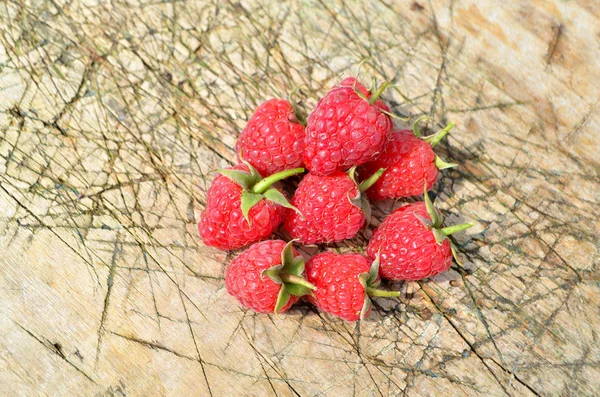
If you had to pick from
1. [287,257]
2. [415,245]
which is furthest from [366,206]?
[287,257]

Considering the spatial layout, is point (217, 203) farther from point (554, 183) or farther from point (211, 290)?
point (554, 183)

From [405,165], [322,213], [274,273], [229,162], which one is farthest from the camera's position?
[229,162]

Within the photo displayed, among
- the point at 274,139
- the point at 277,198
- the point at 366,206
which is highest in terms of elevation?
the point at 274,139

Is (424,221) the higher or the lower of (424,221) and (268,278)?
the lower

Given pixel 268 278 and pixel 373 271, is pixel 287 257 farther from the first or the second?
pixel 373 271

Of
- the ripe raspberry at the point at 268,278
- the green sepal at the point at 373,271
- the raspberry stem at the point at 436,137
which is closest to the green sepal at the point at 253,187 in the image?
the ripe raspberry at the point at 268,278

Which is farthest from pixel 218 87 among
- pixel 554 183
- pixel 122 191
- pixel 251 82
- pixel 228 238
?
pixel 554 183
